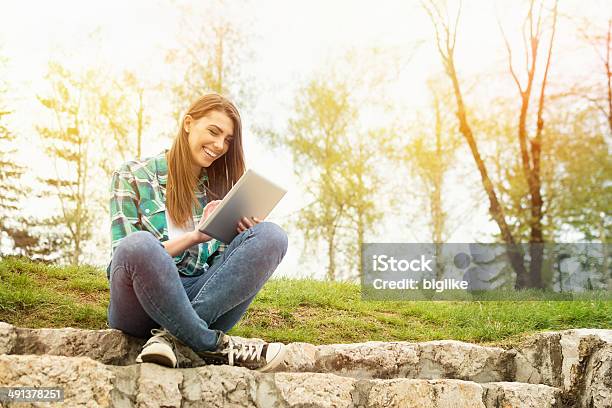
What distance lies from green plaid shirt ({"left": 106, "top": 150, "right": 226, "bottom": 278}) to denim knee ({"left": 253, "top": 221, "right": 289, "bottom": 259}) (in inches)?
10.3

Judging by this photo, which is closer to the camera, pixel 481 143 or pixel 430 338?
pixel 430 338

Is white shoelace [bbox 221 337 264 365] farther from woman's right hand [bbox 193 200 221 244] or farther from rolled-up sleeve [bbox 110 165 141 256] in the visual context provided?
rolled-up sleeve [bbox 110 165 141 256]

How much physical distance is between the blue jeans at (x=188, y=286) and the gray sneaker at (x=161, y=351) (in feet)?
0.13

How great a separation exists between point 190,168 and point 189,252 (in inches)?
13.9

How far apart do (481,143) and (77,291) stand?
807 cm

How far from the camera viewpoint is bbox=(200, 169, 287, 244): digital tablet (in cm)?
230

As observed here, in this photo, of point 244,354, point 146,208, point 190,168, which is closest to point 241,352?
point 244,354

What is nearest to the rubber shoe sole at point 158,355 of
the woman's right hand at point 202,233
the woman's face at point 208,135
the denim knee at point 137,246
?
the denim knee at point 137,246

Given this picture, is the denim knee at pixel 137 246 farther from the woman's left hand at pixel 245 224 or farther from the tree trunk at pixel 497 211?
the tree trunk at pixel 497 211

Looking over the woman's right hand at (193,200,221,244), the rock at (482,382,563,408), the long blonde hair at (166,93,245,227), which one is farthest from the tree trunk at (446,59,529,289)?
the woman's right hand at (193,200,221,244)

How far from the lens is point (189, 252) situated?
8.44ft

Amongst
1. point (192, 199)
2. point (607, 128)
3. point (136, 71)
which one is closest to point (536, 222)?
point (607, 128)

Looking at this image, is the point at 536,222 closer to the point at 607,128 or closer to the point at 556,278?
the point at 556,278

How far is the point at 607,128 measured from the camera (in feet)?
31.6
